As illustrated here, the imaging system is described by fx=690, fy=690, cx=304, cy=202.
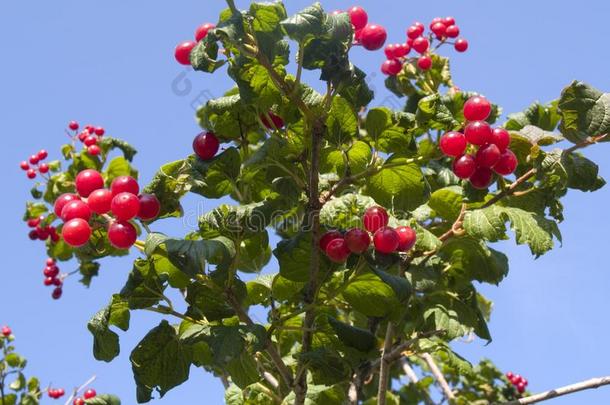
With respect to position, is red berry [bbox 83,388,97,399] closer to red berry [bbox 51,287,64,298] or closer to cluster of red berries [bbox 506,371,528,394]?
red berry [bbox 51,287,64,298]

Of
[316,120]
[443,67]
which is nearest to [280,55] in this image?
[316,120]

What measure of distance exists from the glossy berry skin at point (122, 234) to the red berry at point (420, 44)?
2542mm

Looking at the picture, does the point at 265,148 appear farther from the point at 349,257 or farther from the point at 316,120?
the point at 349,257

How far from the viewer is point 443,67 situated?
14.6 feet

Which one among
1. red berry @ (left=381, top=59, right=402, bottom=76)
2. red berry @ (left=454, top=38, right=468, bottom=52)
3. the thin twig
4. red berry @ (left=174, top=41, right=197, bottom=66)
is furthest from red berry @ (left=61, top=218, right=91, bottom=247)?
red berry @ (left=454, top=38, right=468, bottom=52)

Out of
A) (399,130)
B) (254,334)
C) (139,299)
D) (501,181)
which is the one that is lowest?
(254,334)

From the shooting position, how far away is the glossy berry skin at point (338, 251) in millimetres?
2576

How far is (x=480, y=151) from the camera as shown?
108 inches

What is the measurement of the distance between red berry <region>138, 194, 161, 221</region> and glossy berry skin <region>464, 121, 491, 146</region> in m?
1.24

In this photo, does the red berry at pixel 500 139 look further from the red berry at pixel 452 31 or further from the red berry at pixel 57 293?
the red berry at pixel 57 293

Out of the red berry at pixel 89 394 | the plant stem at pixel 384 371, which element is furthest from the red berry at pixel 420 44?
the red berry at pixel 89 394

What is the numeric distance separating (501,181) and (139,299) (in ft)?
5.31

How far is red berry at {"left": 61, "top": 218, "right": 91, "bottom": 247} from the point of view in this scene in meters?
2.50

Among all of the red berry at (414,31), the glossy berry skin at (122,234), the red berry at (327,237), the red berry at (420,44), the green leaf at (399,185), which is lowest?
the red berry at (327,237)
